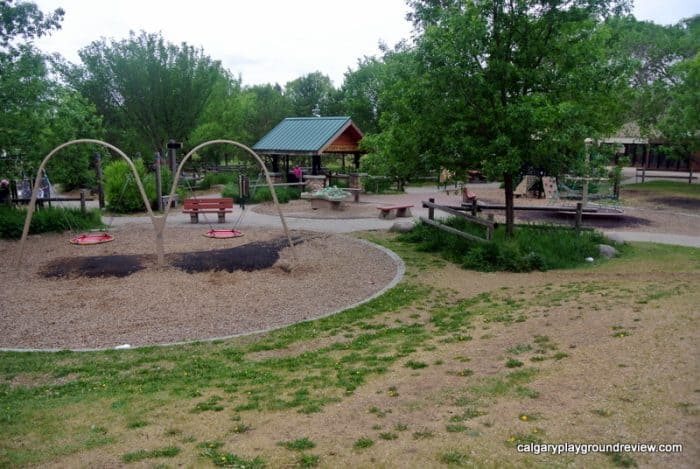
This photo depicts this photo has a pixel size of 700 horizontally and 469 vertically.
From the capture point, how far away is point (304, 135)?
88.4ft

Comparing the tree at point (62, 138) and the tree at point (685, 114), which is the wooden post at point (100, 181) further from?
the tree at point (685, 114)

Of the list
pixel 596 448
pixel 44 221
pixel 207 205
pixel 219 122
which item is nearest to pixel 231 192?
pixel 207 205

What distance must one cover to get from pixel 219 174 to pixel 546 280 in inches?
937

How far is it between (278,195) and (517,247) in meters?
14.1

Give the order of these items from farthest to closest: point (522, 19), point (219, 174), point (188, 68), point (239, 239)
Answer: point (219, 174)
point (188, 68)
point (239, 239)
point (522, 19)

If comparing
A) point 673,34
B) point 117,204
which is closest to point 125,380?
point 117,204

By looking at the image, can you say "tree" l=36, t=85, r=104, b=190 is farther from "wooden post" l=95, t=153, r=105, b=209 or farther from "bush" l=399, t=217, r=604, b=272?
"bush" l=399, t=217, r=604, b=272

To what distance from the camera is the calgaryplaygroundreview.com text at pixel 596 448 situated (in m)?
3.76

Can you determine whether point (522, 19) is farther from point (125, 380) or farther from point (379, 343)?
point (125, 380)

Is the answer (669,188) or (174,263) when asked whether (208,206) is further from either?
(669,188)

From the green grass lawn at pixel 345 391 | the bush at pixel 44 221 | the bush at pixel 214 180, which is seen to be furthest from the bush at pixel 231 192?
the green grass lawn at pixel 345 391

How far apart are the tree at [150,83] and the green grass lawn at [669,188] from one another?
865 inches

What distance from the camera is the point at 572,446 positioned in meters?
3.86

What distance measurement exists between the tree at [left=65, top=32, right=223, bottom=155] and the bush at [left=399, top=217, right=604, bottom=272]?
59.3 feet
